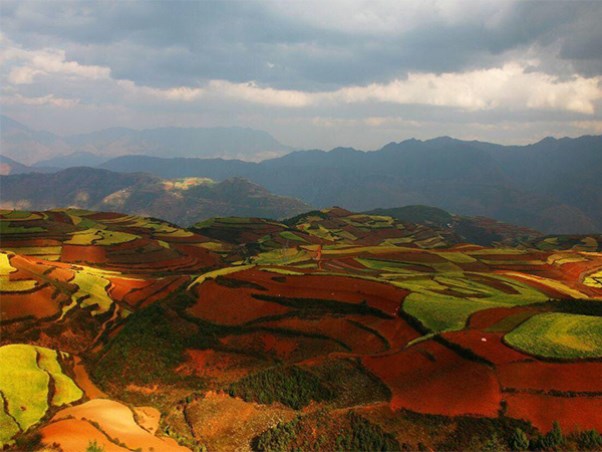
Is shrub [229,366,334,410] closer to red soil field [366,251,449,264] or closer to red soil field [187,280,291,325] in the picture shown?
red soil field [187,280,291,325]

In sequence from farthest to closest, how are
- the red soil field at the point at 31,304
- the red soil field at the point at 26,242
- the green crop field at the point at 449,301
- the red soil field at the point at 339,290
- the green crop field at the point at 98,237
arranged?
1. the green crop field at the point at 98,237
2. the red soil field at the point at 26,242
3. the red soil field at the point at 31,304
4. the red soil field at the point at 339,290
5. the green crop field at the point at 449,301

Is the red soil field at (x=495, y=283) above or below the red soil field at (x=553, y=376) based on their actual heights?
below

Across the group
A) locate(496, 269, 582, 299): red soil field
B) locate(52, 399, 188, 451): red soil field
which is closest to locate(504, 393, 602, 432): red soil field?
locate(52, 399, 188, 451): red soil field

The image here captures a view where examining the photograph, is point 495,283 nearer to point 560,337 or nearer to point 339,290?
point 339,290

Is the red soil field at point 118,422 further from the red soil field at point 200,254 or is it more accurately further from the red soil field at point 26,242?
the red soil field at point 26,242

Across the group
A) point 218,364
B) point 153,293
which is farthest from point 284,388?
point 153,293

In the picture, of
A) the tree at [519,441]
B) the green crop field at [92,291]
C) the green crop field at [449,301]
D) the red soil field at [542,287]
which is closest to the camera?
the tree at [519,441]

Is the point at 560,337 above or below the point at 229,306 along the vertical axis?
above

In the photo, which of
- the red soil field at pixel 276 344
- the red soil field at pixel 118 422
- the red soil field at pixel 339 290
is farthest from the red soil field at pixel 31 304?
the red soil field at pixel 339 290
